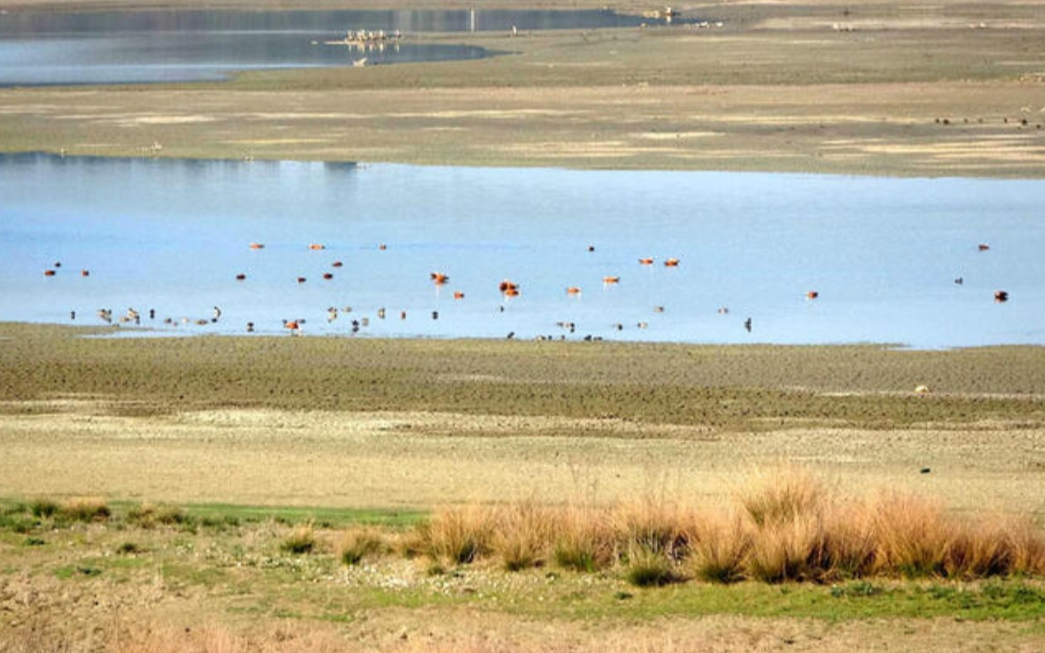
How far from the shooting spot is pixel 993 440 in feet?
58.1

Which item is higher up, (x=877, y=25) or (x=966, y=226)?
(x=877, y=25)

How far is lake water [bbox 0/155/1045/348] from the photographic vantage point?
2595 cm

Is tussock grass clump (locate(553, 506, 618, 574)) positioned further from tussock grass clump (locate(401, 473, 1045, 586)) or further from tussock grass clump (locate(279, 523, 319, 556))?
tussock grass clump (locate(279, 523, 319, 556))

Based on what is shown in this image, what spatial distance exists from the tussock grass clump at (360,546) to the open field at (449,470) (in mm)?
78

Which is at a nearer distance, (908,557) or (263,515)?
(908,557)

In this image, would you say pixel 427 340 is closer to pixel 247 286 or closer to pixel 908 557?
pixel 247 286

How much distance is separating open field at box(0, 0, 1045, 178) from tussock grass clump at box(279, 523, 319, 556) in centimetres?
2892

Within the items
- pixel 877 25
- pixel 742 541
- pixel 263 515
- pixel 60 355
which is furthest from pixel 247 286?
pixel 877 25

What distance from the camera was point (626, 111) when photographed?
5088 cm

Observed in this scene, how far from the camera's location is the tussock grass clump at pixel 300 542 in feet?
40.8

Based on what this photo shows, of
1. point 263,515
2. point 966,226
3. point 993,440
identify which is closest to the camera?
point 263,515

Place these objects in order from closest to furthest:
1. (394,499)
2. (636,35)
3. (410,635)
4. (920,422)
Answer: (410,635) → (394,499) → (920,422) → (636,35)

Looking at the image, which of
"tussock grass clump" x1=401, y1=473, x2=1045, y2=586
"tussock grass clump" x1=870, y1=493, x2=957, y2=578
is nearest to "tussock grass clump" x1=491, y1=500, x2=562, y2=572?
"tussock grass clump" x1=401, y1=473, x2=1045, y2=586

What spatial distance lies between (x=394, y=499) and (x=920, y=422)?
6550 mm
